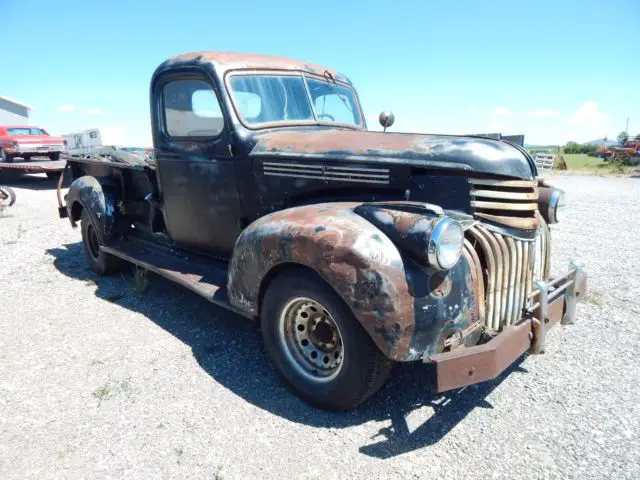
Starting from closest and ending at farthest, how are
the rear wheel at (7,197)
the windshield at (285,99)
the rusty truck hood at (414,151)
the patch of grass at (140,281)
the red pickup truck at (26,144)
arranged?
the rusty truck hood at (414,151) < the windshield at (285,99) < the patch of grass at (140,281) < the rear wheel at (7,197) < the red pickup truck at (26,144)

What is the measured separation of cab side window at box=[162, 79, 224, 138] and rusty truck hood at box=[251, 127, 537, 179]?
0.61 meters

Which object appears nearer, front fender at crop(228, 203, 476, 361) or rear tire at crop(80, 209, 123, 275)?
front fender at crop(228, 203, 476, 361)

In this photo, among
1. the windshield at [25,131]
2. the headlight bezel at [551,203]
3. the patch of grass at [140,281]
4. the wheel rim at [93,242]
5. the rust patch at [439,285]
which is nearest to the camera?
the rust patch at [439,285]

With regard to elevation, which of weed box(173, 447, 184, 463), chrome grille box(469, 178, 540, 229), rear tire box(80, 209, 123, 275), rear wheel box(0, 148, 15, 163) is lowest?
weed box(173, 447, 184, 463)

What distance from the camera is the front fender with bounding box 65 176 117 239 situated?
493 centimetres

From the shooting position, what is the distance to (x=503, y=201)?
271cm

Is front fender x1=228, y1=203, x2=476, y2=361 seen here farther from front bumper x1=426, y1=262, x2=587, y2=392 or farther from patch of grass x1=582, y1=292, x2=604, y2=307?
patch of grass x1=582, y1=292, x2=604, y2=307

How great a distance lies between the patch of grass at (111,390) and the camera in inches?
116

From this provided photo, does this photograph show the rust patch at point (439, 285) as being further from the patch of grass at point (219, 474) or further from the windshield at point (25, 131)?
the windshield at point (25, 131)

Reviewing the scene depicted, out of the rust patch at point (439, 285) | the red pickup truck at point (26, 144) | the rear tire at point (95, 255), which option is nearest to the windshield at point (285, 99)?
the rust patch at point (439, 285)

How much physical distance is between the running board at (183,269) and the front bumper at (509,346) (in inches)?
53.2

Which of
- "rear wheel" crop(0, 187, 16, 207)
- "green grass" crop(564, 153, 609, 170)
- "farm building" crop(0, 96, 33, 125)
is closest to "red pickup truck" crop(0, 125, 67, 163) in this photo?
"rear wheel" crop(0, 187, 16, 207)

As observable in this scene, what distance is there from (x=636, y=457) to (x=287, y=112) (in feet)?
10.4

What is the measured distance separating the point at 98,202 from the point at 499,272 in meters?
4.19
